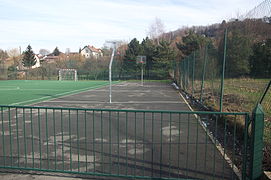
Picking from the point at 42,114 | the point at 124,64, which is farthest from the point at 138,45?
the point at 42,114

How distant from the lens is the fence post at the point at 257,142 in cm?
317

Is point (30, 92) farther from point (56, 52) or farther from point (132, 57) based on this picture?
point (56, 52)

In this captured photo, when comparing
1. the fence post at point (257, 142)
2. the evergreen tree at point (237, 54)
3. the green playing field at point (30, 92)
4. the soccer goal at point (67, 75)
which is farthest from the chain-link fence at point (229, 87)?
the soccer goal at point (67, 75)

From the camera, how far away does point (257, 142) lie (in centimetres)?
321

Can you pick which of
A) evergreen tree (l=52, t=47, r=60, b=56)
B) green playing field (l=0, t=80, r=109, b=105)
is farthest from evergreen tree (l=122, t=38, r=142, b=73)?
evergreen tree (l=52, t=47, r=60, b=56)

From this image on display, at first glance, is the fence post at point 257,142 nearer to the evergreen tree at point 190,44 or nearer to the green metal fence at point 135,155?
the green metal fence at point 135,155

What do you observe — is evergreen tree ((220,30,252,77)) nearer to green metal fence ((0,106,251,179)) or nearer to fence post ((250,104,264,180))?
green metal fence ((0,106,251,179))

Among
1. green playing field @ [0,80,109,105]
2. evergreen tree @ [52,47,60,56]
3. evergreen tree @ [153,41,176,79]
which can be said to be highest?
evergreen tree @ [52,47,60,56]

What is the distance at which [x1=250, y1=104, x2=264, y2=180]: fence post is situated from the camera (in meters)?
3.17

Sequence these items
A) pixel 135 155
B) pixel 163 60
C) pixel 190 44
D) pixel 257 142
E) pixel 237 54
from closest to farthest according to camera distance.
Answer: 1. pixel 257 142
2. pixel 135 155
3. pixel 237 54
4. pixel 163 60
5. pixel 190 44

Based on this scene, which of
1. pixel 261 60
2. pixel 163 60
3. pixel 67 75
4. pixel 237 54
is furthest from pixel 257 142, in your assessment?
pixel 67 75

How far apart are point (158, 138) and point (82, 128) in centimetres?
249

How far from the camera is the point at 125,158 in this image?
174 inches

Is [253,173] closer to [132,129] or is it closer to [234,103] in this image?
[132,129]
